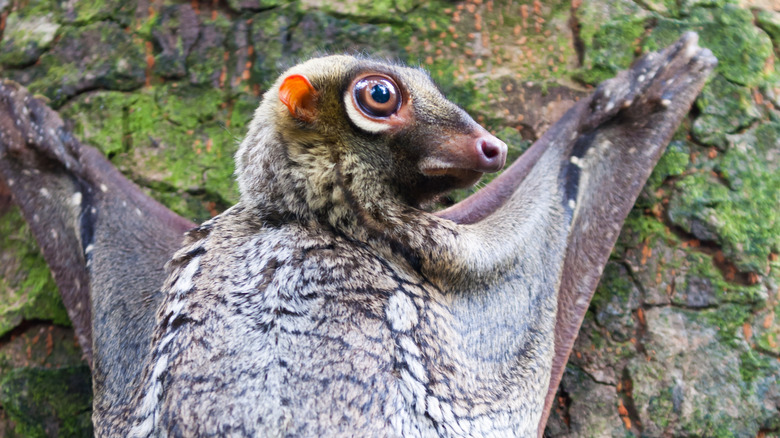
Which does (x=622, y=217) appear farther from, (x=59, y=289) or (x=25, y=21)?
(x=25, y=21)

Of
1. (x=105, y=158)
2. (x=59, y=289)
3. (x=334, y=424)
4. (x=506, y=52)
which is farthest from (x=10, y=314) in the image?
(x=506, y=52)

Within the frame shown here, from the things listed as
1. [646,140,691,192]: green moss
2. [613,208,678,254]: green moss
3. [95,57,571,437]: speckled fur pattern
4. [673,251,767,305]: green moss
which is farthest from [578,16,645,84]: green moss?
[673,251,767,305]: green moss

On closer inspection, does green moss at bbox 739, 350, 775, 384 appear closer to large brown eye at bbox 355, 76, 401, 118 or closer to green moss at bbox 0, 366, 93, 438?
large brown eye at bbox 355, 76, 401, 118

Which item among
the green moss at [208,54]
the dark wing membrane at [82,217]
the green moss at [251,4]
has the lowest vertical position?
the dark wing membrane at [82,217]

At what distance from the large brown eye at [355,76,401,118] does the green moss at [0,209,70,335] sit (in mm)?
2498

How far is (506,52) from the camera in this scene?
440 centimetres

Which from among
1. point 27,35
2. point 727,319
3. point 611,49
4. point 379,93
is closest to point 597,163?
point 611,49

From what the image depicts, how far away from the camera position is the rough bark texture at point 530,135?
361cm

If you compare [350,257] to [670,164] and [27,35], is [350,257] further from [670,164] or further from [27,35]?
[27,35]

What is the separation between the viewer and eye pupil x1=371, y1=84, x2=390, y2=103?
123 inches

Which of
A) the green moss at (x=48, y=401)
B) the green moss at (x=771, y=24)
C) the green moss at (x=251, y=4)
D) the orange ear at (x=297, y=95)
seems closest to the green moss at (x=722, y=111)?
the green moss at (x=771, y=24)

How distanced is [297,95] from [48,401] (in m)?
2.56

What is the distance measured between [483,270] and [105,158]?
105 inches

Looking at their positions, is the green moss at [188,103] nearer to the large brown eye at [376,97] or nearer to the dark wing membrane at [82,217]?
the dark wing membrane at [82,217]
